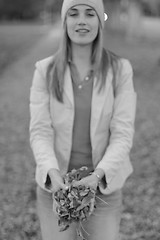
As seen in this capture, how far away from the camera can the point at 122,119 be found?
8.93 ft

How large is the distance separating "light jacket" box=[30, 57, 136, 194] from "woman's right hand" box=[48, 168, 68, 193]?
81 mm

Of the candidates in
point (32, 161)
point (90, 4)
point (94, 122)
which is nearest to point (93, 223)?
point (94, 122)

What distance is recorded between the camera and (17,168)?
6.48 m

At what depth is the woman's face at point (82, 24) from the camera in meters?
2.65

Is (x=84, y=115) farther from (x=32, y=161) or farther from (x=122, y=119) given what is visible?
(x=32, y=161)

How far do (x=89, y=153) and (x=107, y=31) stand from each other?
31.4 metres

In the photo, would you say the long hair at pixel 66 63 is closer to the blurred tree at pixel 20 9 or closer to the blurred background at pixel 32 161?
→ the blurred background at pixel 32 161

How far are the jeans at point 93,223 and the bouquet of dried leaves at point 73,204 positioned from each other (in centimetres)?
21

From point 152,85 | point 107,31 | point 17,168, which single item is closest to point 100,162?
point 17,168

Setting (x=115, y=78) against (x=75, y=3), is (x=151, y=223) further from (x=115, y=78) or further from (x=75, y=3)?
(x=75, y=3)

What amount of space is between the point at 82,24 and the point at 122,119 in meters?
0.61

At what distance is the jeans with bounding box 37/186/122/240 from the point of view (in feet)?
8.69

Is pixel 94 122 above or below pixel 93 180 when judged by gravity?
above

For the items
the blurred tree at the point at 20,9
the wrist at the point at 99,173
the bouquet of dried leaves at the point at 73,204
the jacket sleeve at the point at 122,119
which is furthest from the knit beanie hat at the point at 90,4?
the blurred tree at the point at 20,9
